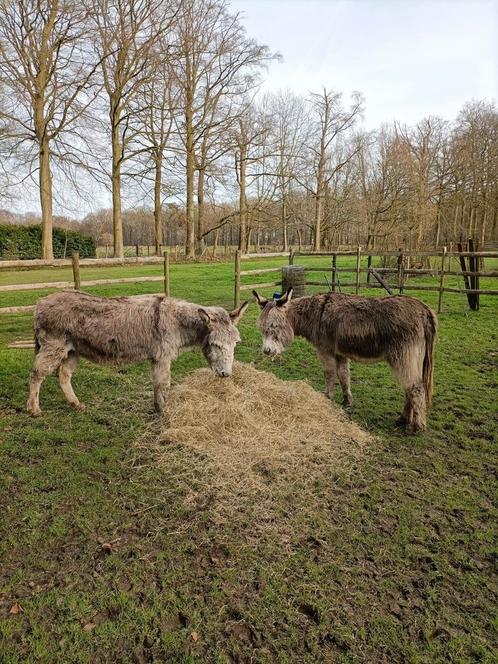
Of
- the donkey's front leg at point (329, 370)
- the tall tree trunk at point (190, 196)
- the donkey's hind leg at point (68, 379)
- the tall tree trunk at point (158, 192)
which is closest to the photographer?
the donkey's hind leg at point (68, 379)

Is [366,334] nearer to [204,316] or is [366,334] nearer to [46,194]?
[204,316]

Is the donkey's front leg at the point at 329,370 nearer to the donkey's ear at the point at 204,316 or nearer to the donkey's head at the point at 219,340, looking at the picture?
the donkey's head at the point at 219,340

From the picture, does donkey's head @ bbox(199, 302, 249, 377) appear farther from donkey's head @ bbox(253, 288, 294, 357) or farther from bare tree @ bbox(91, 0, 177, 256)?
bare tree @ bbox(91, 0, 177, 256)

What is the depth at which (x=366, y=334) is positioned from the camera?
4613mm

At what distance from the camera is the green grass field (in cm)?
211

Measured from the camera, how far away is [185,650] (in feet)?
6.70

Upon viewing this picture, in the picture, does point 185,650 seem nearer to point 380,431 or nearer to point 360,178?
point 380,431

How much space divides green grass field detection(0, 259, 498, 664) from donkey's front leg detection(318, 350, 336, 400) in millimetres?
541

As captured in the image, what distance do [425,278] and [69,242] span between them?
2742 centimetres

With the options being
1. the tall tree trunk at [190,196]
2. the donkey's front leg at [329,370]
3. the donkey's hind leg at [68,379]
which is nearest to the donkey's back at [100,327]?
the donkey's hind leg at [68,379]

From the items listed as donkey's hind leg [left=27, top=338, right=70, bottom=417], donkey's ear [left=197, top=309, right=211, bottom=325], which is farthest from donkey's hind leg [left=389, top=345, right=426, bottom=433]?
donkey's hind leg [left=27, top=338, right=70, bottom=417]

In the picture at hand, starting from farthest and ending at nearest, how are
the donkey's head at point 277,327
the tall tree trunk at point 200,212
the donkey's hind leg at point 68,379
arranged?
the tall tree trunk at point 200,212 → the donkey's head at point 277,327 → the donkey's hind leg at point 68,379

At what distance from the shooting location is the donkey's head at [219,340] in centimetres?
477

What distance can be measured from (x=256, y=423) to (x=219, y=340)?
42.2 inches
